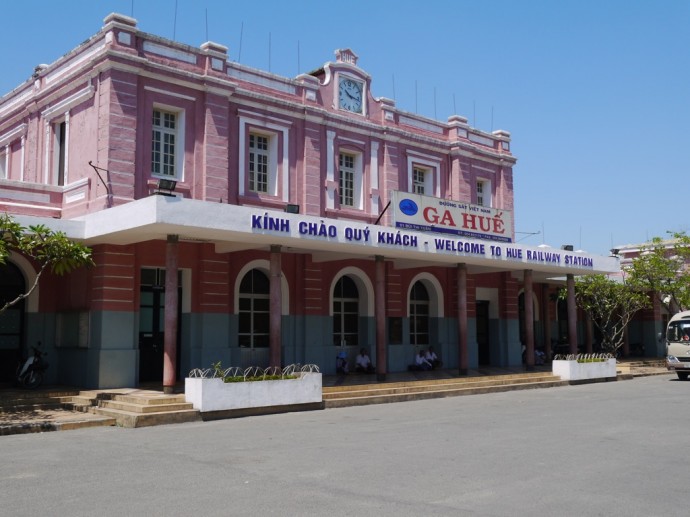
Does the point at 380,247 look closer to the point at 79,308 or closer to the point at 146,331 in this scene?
the point at 146,331

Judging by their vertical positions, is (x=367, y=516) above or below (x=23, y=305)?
below

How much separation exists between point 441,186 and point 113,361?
12.5 metres

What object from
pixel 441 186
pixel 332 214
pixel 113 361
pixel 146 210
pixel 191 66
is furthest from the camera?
pixel 441 186

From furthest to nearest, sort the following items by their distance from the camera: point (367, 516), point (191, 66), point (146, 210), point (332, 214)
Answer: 1. point (332, 214)
2. point (191, 66)
3. point (146, 210)
4. point (367, 516)

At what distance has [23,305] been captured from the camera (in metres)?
16.8

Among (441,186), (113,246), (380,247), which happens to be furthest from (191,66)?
(441,186)

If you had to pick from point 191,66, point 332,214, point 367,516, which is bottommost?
point 367,516

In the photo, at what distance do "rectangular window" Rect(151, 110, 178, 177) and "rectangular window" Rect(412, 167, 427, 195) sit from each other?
Answer: 848 centimetres

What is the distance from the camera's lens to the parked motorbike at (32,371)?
50.5ft

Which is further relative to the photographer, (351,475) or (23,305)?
(23,305)

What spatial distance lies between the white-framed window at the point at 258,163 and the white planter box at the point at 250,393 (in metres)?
6.19

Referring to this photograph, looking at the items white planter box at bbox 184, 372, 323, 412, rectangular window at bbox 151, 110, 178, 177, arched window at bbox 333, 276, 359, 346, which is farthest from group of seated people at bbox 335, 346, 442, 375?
rectangular window at bbox 151, 110, 178, 177

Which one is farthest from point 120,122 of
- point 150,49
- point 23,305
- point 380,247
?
point 380,247

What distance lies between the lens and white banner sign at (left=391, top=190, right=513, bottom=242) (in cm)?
1891
